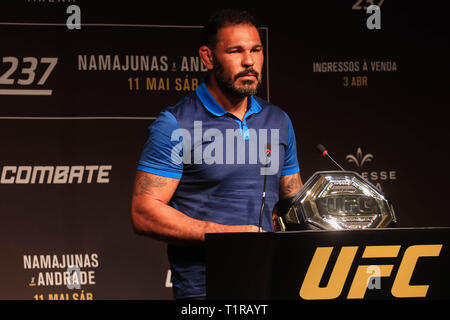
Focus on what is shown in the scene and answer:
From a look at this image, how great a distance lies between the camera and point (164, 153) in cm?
165

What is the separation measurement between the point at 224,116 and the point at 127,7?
4.83 ft

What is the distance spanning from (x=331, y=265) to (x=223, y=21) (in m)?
0.94

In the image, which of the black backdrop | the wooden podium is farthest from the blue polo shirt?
the black backdrop

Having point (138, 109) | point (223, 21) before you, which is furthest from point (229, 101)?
point (138, 109)

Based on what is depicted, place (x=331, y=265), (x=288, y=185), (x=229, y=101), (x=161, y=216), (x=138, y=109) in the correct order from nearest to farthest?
(x=331, y=265), (x=161, y=216), (x=229, y=101), (x=288, y=185), (x=138, y=109)

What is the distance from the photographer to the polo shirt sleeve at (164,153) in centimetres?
165

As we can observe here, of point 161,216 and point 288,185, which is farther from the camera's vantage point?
point 288,185

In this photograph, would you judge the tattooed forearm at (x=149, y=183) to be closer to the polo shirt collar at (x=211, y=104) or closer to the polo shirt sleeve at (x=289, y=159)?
the polo shirt collar at (x=211, y=104)

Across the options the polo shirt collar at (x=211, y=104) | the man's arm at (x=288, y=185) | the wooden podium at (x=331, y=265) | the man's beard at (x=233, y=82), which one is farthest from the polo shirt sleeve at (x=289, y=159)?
the wooden podium at (x=331, y=265)

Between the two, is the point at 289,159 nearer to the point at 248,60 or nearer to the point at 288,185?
the point at 288,185

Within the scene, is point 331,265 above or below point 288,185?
below

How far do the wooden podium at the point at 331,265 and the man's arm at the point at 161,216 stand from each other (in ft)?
1.26

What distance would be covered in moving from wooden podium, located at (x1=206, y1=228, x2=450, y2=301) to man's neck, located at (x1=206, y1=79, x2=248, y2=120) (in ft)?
2.58

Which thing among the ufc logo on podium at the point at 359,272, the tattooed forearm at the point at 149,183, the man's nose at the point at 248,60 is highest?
the man's nose at the point at 248,60
